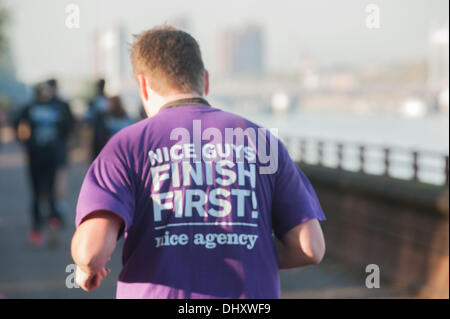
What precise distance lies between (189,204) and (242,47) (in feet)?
327

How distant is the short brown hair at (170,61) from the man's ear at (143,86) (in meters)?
0.02

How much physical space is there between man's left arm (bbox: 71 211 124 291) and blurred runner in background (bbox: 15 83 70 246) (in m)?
6.84

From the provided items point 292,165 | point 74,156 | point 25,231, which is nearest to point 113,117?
point 25,231

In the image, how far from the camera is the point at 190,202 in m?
2.12

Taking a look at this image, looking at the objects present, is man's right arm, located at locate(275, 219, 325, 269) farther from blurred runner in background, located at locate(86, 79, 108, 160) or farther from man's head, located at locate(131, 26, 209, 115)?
blurred runner in background, located at locate(86, 79, 108, 160)

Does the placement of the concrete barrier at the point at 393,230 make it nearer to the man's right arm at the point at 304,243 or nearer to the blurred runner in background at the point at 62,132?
the blurred runner in background at the point at 62,132

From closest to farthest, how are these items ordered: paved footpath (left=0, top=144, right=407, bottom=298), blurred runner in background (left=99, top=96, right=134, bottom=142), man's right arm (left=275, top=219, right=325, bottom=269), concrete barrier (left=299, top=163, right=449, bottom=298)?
man's right arm (left=275, top=219, right=325, bottom=269) < concrete barrier (left=299, top=163, right=449, bottom=298) < paved footpath (left=0, top=144, right=407, bottom=298) < blurred runner in background (left=99, top=96, right=134, bottom=142)

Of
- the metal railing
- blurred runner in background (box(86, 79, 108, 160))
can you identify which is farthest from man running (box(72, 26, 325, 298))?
blurred runner in background (box(86, 79, 108, 160))

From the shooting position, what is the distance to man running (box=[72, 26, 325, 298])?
2109mm

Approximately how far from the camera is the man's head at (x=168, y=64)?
224 cm

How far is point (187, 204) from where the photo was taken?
6.96 ft

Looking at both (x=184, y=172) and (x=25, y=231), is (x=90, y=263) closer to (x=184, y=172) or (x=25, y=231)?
(x=184, y=172)

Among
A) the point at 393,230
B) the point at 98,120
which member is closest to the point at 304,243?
the point at 393,230

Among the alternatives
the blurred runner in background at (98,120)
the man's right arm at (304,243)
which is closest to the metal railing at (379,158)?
the blurred runner in background at (98,120)
